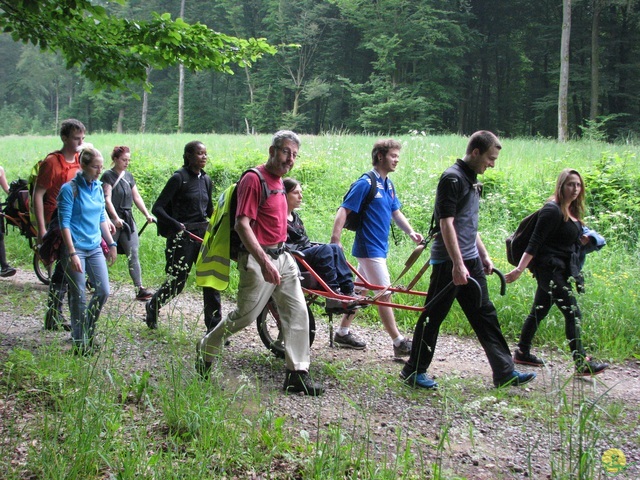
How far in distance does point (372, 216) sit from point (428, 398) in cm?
186

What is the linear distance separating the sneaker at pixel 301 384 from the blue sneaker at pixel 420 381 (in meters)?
0.74

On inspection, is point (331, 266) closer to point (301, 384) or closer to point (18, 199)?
point (301, 384)

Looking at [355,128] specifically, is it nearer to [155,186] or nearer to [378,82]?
[378,82]

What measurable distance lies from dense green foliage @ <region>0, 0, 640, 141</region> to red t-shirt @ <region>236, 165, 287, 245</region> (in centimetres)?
2983

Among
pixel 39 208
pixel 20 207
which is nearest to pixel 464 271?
pixel 39 208

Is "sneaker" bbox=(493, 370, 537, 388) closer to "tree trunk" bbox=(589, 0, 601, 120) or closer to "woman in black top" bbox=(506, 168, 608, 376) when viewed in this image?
"woman in black top" bbox=(506, 168, 608, 376)

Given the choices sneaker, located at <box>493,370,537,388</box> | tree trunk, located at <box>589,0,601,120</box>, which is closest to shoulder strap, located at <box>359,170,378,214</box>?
sneaker, located at <box>493,370,537,388</box>

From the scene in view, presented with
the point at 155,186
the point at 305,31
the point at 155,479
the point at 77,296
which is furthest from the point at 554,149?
the point at 305,31

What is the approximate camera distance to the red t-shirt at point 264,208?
170 inches

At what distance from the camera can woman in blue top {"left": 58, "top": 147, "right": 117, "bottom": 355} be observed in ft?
16.4

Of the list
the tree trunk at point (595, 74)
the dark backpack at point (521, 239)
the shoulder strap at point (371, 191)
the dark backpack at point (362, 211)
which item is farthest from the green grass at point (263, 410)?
the tree trunk at point (595, 74)

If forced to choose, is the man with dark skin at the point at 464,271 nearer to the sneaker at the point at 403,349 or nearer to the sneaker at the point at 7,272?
the sneaker at the point at 403,349

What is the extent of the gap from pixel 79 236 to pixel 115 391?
1904 mm

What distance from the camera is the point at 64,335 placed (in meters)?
5.88
